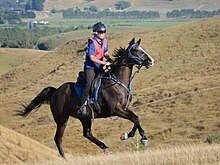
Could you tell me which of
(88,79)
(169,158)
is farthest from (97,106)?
(169,158)

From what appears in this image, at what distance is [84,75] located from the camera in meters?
15.5

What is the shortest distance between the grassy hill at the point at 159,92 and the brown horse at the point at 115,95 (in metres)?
2.31

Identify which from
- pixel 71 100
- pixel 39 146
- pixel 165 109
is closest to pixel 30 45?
pixel 165 109

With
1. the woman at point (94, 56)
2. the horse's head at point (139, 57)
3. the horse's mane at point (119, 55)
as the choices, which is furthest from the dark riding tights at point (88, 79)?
the horse's head at point (139, 57)

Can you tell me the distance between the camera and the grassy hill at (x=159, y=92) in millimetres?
32838

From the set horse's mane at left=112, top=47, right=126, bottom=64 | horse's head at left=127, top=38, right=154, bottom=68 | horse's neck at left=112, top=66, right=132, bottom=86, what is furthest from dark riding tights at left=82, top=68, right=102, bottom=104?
horse's head at left=127, top=38, right=154, bottom=68

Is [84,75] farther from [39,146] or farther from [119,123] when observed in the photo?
[119,123]

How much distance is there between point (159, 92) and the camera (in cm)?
4806

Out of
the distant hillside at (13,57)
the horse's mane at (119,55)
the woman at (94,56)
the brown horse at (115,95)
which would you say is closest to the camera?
the brown horse at (115,95)

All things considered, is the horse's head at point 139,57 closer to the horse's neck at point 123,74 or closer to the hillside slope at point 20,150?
the horse's neck at point 123,74

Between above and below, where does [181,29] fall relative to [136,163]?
below

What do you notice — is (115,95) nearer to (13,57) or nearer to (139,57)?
(139,57)

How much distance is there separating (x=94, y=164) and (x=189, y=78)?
132 feet

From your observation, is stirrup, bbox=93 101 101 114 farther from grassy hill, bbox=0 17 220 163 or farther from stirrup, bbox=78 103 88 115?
grassy hill, bbox=0 17 220 163
